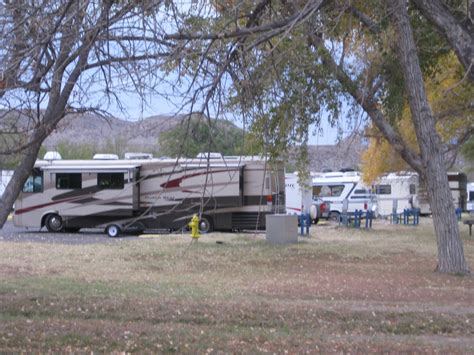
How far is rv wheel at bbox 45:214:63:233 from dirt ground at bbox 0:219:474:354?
29.8ft

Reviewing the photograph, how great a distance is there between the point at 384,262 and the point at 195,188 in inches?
426

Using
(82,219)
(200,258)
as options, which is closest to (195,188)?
(82,219)

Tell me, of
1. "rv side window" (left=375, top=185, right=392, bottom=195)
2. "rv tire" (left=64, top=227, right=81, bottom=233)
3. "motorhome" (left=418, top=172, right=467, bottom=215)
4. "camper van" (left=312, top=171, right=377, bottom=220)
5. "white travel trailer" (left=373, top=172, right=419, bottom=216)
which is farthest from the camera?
"motorhome" (left=418, top=172, right=467, bottom=215)

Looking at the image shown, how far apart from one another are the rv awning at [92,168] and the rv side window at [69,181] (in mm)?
209

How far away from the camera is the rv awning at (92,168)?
96.9 ft

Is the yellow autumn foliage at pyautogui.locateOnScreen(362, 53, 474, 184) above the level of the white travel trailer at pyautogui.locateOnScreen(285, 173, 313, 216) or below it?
above

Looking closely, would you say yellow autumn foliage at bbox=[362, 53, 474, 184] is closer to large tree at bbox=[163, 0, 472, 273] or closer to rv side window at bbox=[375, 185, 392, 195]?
large tree at bbox=[163, 0, 472, 273]

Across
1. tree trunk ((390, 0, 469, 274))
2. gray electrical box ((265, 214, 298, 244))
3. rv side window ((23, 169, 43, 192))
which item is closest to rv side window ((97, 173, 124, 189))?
rv side window ((23, 169, 43, 192))

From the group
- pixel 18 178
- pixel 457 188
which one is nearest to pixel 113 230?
pixel 18 178

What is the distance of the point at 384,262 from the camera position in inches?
770

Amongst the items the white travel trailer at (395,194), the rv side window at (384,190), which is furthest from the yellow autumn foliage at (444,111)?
the white travel trailer at (395,194)

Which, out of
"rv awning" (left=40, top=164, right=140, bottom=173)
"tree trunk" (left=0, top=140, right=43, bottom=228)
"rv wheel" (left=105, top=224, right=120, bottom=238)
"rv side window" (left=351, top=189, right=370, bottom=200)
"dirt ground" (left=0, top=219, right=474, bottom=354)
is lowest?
"dirt ground" (left=0, top=219, right=474, bottom=354)

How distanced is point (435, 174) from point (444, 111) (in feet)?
22.3

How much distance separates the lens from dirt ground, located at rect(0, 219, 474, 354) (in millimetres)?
8227
